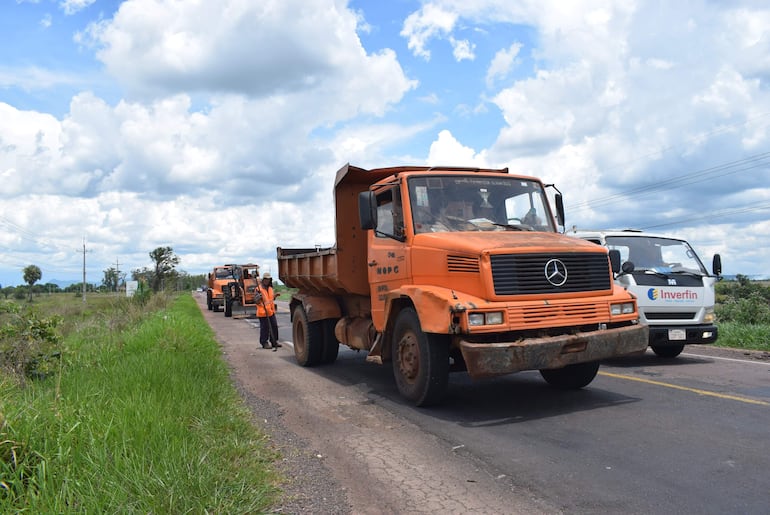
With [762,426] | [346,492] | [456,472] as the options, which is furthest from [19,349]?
[762,426]

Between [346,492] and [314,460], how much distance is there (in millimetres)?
794

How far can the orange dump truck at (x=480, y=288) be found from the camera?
5.95m

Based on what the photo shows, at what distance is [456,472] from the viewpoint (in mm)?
4574

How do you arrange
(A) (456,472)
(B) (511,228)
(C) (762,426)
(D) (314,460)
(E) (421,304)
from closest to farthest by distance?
(A) (456,472)
(D) (314,460)
(C) (762,426)
(E) (421,304)
(B) (511,228)

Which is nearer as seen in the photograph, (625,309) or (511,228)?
(625,309)

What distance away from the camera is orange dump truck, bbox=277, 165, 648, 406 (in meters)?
5.95

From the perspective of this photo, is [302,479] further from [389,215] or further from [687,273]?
[687,273]

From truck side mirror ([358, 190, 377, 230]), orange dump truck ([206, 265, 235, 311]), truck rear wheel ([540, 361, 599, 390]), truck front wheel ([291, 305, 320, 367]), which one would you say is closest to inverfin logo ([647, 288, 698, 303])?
truck rear wheel ([540, 361, 599, 390])

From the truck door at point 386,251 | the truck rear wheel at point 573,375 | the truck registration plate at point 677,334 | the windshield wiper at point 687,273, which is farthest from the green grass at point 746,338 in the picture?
the truck door at point 386,251

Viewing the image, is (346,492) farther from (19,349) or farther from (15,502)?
(19,349)

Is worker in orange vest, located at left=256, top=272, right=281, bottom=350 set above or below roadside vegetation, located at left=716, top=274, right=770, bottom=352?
above

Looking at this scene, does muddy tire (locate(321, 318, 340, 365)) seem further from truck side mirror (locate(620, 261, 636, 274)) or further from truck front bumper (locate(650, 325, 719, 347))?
truck front bumper (locate(650, 325, 719, 347))

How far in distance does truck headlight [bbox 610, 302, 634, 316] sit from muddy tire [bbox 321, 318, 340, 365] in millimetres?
5078

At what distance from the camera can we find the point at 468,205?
289 inches
